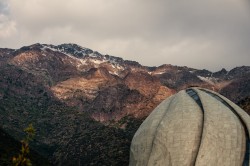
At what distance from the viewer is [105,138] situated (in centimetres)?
19625

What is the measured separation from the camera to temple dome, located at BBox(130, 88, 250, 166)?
3975 centimetres

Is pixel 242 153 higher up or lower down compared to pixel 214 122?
lower down

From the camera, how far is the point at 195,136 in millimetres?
40969

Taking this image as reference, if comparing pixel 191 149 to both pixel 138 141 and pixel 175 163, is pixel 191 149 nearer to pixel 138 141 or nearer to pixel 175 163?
pixel 175 163

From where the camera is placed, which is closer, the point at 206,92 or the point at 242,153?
the point at 242,153

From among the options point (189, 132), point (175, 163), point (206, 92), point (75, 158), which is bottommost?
point (75, 158)

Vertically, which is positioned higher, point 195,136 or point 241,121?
point 241,121

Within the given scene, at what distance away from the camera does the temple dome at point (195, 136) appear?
3975 centimetres

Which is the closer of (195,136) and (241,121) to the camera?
(195,136)

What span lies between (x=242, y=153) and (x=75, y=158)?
156 metres

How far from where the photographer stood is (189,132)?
1622 inches

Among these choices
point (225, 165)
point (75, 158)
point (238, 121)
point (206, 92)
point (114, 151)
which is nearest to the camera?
point (225, 165)

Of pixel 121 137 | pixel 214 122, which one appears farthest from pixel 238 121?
pixel 121 137

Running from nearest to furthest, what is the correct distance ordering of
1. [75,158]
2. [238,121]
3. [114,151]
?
[238,121] < [114,151] < [75,158]
